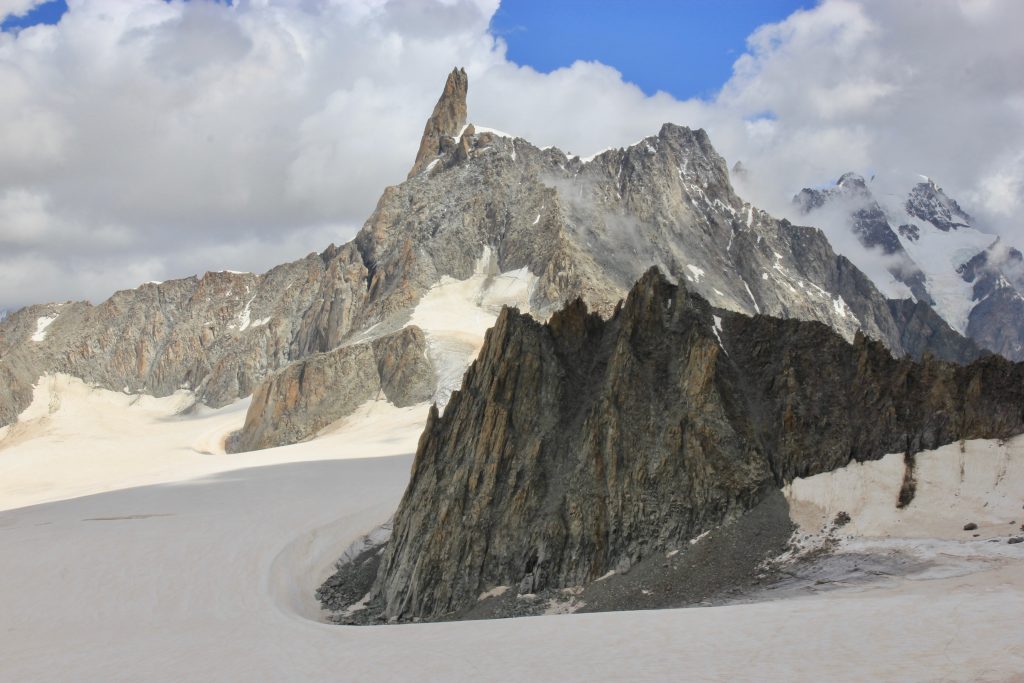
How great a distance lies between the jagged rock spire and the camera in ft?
438

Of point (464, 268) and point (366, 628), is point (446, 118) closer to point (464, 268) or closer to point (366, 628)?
point (464, 268)

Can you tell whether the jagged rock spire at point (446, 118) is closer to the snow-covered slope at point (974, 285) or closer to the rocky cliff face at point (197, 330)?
the rocky cliff face at point (197, 330)

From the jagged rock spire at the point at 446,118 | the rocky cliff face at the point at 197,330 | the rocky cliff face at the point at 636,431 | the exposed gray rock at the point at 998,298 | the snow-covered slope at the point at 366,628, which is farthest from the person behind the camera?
the exposed gray rock at the point at 998,298

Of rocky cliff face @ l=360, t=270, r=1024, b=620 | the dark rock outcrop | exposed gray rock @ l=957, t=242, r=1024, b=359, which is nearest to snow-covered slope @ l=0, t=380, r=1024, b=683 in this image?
rocky cliff face @ l=360, t=270, r=1024, b=620

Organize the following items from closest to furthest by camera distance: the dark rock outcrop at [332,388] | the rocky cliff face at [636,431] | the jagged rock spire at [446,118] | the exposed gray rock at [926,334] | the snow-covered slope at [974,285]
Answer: the rocky cliff face at [636,431] < the dark rock outcrop at [332,388] < the exposed gray rock at [926,334] < the jagged rock spire at [446,118] < the snow-covered slope at [974,285]

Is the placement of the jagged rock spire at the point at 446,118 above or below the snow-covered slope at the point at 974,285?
above

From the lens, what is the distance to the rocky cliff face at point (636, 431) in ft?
70.3

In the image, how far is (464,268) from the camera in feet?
364

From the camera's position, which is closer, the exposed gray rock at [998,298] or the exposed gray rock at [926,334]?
the exposed gray rock at [926,334]

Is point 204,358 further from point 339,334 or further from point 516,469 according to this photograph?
point 516,469

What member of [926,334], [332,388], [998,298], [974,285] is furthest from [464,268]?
[974,285]

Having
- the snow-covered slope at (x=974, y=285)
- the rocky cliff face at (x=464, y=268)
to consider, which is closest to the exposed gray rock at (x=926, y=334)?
the rocky cliff face at (x=464, y=268)

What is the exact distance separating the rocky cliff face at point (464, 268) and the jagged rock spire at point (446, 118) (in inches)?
10.0

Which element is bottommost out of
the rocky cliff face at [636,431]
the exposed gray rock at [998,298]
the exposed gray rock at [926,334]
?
the rocky cliff face at [636,431]
